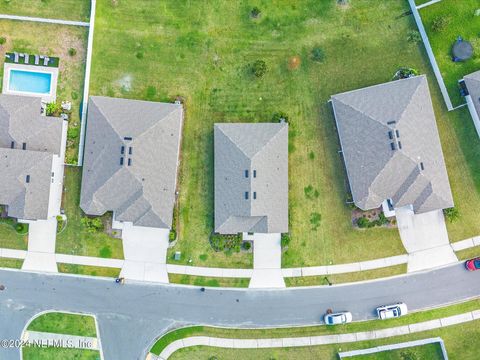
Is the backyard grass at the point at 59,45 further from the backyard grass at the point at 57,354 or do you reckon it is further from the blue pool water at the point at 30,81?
the backyard grass at the point at 57,354

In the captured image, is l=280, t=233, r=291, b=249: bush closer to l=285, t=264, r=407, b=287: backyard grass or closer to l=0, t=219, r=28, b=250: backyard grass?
l=285, t=264, r=407, b=287: backyard grass

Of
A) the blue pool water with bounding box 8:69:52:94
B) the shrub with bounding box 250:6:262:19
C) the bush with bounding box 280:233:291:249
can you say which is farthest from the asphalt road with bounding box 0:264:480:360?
the shrub with bounding box 250:6:262:19

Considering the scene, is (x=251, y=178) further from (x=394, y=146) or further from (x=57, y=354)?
(x=57, y=354)

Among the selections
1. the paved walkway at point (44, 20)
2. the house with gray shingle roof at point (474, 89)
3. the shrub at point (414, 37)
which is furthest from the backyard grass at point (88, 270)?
the house with gray shingle roof at point (474, 89)

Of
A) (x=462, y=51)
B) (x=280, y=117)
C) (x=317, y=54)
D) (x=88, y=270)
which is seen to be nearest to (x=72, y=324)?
(x=88, y=270)

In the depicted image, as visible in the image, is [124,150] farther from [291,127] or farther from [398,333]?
[398,333]

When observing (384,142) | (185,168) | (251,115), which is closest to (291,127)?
(251,115)
